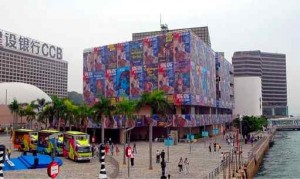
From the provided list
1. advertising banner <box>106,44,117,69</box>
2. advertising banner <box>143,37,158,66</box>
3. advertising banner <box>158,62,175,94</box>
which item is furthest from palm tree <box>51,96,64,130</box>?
advertising banner <box>106,44,117,69</box>

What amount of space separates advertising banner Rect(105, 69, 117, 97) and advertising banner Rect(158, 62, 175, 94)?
1877 centimetres

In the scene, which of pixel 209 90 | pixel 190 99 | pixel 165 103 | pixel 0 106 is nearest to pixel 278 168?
pixel 165 103

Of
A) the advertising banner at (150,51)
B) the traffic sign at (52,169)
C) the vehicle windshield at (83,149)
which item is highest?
the advertising banner at (150,51)

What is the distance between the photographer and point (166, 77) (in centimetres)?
11125

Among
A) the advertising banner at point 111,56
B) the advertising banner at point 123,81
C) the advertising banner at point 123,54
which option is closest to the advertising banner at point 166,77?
the advertising banner at point 123,81

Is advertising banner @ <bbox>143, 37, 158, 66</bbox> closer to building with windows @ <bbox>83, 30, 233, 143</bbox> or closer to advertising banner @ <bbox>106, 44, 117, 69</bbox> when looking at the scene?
building with windows @ <bbox>83, 30, 233, 143</bbox>

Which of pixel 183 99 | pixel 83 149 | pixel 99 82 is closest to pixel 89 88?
pixel 99 82

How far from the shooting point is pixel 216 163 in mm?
57688

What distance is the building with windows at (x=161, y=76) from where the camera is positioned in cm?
10781

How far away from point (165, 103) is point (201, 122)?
2519 inches

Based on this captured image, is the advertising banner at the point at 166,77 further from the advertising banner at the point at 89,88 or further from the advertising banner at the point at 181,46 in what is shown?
the advertising banner at the point at 89,88

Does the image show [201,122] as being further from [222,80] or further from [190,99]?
[222,80]

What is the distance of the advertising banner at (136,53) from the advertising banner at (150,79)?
3.76m

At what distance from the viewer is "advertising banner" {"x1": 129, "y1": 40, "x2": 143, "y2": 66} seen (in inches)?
4616
